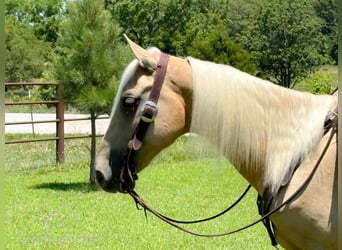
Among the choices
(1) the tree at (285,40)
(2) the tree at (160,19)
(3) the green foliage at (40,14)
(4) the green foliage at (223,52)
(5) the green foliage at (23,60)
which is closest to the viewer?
(4) the green foliage at (223,52)

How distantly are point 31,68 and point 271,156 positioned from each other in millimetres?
19818

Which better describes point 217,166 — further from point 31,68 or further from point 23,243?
point 31,68

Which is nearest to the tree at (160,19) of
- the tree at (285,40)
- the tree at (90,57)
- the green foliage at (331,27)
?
the tree at (285,40)

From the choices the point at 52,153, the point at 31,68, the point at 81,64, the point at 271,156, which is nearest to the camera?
the point at 271,156

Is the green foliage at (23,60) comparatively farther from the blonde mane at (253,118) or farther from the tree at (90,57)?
the blonde mane at (253,118)

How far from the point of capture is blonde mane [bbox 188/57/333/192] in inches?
85.4

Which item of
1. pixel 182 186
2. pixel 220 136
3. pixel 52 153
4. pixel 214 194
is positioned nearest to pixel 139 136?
pixel 220 136

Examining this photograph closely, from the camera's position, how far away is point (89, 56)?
792cm

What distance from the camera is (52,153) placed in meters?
10.7

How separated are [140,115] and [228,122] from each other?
1.10ft

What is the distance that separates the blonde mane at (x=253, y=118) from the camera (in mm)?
2168

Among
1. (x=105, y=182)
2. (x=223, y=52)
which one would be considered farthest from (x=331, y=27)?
(x=223, y=52)

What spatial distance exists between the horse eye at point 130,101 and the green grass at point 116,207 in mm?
313

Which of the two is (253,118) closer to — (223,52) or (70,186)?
(70,186)
